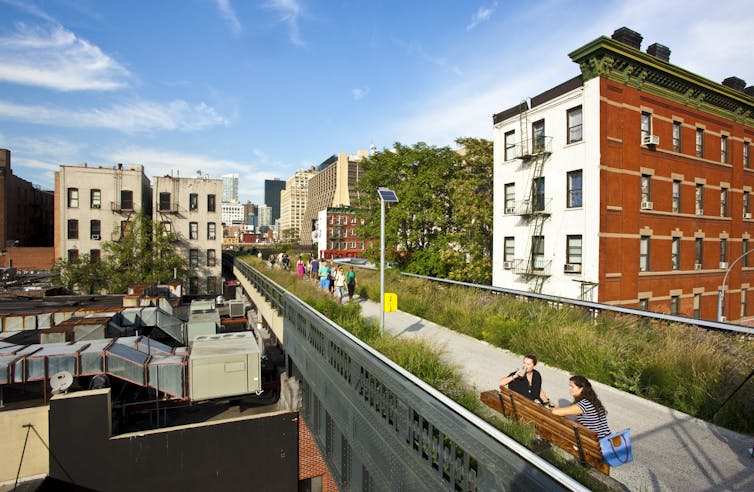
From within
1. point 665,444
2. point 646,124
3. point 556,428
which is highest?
point 646,124

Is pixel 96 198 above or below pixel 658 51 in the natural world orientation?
below

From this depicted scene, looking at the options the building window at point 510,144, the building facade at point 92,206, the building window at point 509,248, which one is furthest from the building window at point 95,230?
the building window at point 510,144

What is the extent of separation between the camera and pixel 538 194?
23812mm

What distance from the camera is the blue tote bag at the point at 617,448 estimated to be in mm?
4344

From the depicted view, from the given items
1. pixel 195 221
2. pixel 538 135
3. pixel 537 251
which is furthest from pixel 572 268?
pixel 195 221

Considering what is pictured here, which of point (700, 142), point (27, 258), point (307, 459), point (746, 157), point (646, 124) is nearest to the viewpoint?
point (307, 459)

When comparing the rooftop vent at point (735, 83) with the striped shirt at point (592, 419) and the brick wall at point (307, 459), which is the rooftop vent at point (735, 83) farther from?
the brick wall at point (307, 459)

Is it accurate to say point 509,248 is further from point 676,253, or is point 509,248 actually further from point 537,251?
point 676,253

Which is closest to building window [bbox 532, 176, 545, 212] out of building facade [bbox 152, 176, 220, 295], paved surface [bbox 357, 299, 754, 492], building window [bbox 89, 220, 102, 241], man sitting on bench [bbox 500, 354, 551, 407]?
paved surface [bbox 357, 299, 754, 492]

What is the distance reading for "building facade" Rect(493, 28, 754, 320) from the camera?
20.5 m

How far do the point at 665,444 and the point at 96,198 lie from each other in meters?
57.0

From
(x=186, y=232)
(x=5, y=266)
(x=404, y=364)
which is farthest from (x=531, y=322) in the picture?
(x=5, y=266)

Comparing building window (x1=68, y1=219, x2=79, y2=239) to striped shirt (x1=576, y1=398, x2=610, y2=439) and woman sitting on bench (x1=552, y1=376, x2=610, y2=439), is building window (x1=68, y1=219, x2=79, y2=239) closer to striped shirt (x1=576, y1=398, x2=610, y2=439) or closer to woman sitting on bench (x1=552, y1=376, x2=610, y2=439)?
woman sitting on bench (x1=552, y1=376, x2=610, y2=439)

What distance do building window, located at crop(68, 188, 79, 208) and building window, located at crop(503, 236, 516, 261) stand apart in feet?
159
